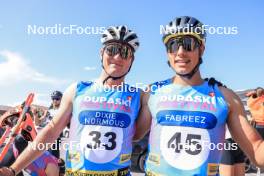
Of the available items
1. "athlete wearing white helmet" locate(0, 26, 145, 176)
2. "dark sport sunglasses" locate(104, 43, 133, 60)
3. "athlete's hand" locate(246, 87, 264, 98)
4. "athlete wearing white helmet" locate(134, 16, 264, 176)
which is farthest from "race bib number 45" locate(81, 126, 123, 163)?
"athlete's hand" locate(246, 87, 264, 98)

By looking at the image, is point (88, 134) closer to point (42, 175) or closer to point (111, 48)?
point (111, 48)

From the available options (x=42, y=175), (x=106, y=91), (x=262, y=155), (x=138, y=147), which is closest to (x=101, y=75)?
(x=106, y=91)

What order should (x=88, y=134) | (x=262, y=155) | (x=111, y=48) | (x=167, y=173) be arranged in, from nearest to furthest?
(x=262, y=155) → (x=167, y=173) → (x=88, y=134) → (x=111, y=48)

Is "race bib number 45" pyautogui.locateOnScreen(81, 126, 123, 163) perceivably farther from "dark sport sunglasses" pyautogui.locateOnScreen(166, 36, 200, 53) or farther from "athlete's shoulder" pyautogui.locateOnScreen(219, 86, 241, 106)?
"athlete's shoulder" pyautogui.locateOnScreen(219, 86, 241, 106)

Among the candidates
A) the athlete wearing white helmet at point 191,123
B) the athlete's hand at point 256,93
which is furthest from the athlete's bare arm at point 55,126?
the athlete's hand at point 256,93

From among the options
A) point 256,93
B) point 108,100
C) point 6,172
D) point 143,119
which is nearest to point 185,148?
point 143,119

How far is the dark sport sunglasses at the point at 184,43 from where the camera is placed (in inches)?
139

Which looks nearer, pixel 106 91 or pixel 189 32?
pixel 189 32

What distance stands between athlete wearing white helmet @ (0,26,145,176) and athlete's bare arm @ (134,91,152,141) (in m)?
0.03

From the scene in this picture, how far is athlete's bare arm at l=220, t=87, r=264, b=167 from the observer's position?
3.13m

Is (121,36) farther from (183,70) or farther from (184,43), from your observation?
(183,70)

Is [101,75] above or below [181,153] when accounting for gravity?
above

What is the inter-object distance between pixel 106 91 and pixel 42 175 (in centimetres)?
267

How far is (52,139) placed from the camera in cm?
407
